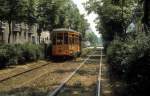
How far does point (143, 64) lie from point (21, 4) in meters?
21.5

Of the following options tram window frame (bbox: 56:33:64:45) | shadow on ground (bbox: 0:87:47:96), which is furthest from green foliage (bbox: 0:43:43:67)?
shadow on ground (bbox: 0:87:47:96)

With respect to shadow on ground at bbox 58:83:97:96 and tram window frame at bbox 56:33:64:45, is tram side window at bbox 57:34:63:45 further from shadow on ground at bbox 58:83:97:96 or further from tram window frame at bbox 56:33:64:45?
shadow on ground at bbox 58:83:97:96

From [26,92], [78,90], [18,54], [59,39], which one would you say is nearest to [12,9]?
[18,54]

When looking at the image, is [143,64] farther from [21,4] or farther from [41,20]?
[41,20]

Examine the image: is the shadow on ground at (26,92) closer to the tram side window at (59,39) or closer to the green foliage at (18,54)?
the green foliage at (18,54)

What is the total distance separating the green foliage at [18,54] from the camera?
27.7 m

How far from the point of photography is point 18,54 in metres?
30.7

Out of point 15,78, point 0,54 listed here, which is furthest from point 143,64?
point 0,54

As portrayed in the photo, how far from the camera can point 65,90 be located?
1625 cm

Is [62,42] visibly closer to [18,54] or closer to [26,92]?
[18,54]

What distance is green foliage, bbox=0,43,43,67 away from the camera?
90.8ft

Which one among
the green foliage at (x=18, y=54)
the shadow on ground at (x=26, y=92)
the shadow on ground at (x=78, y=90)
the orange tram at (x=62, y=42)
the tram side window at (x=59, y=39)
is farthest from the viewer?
the tram side window at (x=59, y=39)

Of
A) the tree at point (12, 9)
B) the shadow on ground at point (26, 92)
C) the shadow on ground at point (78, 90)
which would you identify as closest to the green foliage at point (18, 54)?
the tree at point (12, 9)

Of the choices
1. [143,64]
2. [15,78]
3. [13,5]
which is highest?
[13,5]
